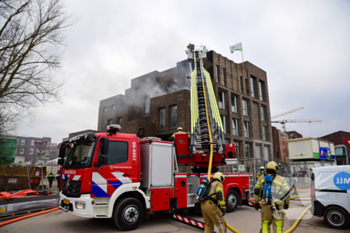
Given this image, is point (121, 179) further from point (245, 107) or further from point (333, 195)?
point (245, 107)

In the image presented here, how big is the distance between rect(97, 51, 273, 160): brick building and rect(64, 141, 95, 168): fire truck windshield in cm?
1299

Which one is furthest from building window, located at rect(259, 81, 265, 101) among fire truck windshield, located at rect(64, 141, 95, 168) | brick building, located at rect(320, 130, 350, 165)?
fire truck windshield, located at rect(64, 141, 95, 168)

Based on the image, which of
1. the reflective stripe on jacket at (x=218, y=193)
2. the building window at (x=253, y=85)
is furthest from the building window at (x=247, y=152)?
the reflective stripe on jacket at (x=218, y=193)

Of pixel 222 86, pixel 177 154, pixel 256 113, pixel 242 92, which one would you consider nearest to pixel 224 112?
pixel 222 86

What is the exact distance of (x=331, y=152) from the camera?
114ft

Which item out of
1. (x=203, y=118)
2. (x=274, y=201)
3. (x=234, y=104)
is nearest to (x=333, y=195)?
(x=274, y=201)

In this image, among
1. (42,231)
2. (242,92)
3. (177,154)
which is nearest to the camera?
(42,231)

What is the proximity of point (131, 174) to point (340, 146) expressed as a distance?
161 feet

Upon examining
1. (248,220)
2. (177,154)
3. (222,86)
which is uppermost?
(222,86)

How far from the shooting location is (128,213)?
574cm

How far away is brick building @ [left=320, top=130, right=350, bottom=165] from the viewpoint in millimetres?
41419

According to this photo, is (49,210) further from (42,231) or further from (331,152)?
(331,152)

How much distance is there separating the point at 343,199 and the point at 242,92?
20.4m

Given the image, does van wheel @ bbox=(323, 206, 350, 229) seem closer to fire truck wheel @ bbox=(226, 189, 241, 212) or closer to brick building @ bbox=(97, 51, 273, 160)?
fire truck wheel @ bbox=(226, 189, 241, 212)
